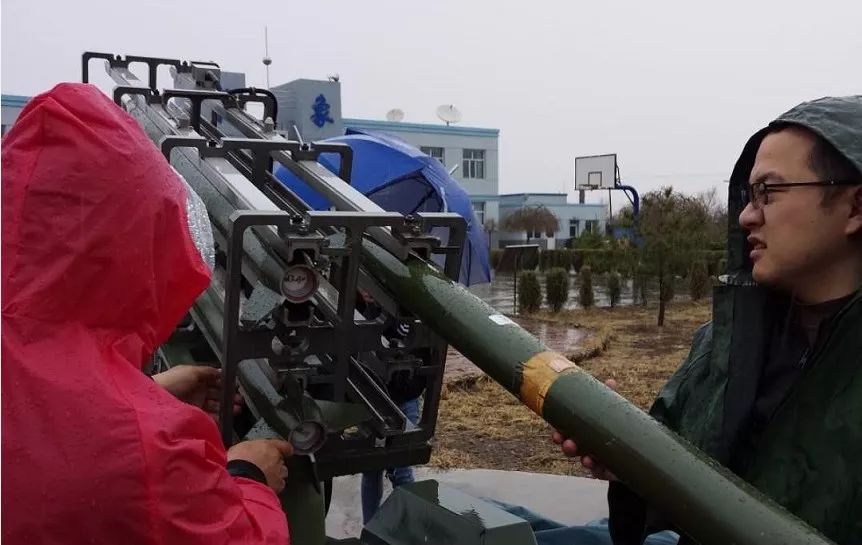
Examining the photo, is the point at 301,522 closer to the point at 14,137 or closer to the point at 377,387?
the point at 377,387

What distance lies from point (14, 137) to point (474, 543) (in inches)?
57.2

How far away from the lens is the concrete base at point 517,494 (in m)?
4.36

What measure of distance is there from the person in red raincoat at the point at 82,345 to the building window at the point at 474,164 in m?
36.3

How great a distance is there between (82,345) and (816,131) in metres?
1.37

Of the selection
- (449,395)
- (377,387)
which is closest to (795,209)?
(377,387)

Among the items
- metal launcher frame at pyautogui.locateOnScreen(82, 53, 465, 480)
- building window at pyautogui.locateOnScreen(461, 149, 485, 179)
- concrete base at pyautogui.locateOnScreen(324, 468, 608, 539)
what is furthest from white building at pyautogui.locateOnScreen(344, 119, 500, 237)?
metal launcher frame at pyautogui.locateOnScreen(82, 53, 465, 480)

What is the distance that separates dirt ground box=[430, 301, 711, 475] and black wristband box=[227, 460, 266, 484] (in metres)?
3.93

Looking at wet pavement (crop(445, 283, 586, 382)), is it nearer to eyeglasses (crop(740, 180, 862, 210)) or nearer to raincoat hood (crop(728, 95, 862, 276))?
raincoat hood (crop(728, 95, 862, 276))

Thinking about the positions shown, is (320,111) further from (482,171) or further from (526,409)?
(482,171)

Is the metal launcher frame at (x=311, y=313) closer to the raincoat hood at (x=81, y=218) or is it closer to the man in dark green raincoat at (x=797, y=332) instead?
the raincoat hood at (x=81, y=218)

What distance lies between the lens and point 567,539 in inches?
149

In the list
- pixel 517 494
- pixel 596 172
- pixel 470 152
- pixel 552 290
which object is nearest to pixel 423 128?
pixel 470 152

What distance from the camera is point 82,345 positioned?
4.03 feet

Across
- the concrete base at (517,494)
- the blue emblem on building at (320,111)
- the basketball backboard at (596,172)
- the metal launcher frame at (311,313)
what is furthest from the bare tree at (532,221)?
the metal launcher frame at (311,313)
